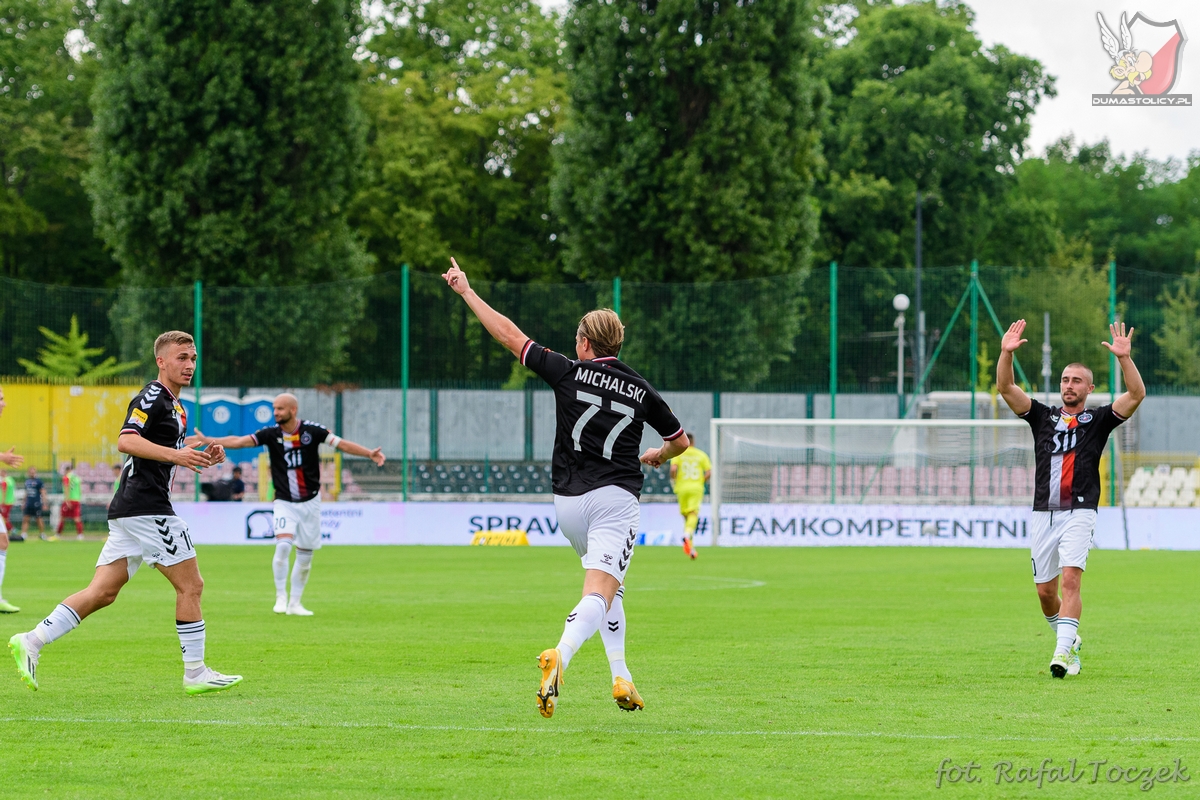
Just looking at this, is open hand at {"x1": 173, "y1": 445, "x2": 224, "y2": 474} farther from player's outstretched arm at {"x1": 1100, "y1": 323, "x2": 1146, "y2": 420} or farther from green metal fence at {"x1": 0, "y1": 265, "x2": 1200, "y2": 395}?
green metal fence at {"x1": 0, "y1": 265, "x2": 1200, "y2": 395}

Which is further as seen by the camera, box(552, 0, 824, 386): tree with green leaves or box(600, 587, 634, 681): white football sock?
box(552, 0, 824, 386): tree with green leaves

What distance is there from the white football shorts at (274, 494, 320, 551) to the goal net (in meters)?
15.8

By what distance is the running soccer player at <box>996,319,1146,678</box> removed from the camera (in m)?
10.3

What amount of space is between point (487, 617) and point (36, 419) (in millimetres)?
21525

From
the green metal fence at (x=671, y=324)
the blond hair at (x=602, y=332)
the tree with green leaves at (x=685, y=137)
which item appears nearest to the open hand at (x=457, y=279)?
the blond hair at (x=602, y=332)

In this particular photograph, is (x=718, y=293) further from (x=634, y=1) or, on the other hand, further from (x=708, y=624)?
(x=708, y=624)

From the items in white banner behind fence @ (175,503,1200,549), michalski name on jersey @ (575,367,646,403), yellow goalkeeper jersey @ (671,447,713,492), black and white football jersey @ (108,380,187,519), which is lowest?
white banner behind fence @ (175,503,1200,549)

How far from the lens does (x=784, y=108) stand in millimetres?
39906

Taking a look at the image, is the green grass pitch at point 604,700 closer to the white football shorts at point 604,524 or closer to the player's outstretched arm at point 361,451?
the white football shorts at point 604,524

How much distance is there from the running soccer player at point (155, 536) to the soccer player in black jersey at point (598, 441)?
6.97ft

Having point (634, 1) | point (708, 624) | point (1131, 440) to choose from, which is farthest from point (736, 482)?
point (708, 624)

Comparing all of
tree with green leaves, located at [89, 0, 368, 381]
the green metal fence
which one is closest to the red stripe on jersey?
the green metal fence

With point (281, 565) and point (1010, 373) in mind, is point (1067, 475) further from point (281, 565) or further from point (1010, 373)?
point (281, 565)

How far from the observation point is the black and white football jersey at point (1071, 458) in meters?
10.6
